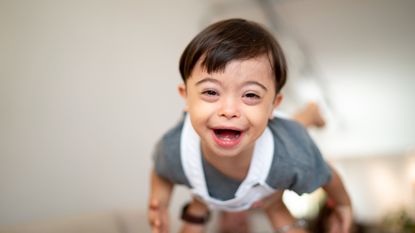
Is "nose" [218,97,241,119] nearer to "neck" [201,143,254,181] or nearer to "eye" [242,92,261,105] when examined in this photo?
"eye" [242,92,261,105]

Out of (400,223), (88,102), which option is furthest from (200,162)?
(400,223)

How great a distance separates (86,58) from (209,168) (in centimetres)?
31

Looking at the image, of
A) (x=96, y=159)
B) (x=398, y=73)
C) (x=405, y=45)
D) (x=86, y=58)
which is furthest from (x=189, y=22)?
(x=398, y=73)

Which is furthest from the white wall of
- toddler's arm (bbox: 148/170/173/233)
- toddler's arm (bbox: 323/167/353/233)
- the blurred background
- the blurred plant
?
the blurred plant

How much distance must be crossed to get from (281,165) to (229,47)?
184mm

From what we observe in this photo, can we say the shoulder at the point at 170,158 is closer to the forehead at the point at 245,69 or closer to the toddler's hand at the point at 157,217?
the toddler's hand at the point at 157,217

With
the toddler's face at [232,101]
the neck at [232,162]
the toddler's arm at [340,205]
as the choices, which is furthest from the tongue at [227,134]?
the toddler's arm at [340,205]

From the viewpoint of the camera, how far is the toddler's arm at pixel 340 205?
0.56 m

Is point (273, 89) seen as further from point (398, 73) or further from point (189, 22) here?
point (398, 73)

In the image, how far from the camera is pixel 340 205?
593mm

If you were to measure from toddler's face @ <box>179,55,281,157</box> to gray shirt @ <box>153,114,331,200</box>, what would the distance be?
115mm

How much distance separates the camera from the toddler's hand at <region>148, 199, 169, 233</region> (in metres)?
0.51

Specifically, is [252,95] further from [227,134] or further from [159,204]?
[159,204]

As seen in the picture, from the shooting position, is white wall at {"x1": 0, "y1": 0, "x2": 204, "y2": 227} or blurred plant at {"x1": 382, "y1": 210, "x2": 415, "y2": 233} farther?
blurred plant at {"x1": 382, "y1": 210, "x2": 415, "y2": 233}
